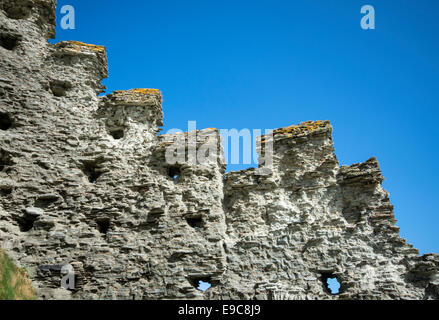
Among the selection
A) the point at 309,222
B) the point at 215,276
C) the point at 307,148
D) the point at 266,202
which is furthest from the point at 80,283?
the point at 307,148

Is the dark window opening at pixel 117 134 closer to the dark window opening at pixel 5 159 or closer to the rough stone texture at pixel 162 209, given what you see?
the rough stone texture at pixel 162 209

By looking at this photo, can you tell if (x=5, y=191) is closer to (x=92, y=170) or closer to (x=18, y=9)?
(x=92, y=170)

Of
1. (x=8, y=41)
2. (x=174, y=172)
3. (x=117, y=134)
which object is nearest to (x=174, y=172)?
(x=174, y=172)

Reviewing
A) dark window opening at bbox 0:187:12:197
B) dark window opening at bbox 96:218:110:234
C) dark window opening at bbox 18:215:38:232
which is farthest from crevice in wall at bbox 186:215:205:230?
dark window opening at bbox 0:187:12:197

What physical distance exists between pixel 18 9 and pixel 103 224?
974 cm

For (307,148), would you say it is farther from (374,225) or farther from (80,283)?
(80,283)

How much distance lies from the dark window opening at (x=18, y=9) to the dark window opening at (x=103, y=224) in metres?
9.25

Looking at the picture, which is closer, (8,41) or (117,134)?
(117,134)

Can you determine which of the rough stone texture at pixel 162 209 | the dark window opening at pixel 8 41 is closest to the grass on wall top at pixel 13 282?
the rough stone texture at pixel 162 209

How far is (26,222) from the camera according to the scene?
11.9m

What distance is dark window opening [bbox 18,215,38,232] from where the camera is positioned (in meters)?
11.8
